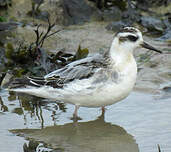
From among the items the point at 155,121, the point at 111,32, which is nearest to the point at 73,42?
the point at 111,32

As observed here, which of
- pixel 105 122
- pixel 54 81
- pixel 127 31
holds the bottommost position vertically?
pixel 105 122

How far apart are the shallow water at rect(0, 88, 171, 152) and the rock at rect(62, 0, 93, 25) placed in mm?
3367

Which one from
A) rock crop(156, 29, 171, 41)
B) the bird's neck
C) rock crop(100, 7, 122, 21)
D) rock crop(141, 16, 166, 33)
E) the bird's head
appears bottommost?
rock crop(156, 29, 171, 41)

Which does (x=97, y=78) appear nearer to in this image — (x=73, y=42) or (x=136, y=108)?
(x=136, y=108)

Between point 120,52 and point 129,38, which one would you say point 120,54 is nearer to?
point 120,52

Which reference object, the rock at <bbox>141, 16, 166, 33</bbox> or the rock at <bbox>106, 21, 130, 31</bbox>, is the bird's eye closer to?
the rock at <bbox>106, 21, 130, 31</bbox>

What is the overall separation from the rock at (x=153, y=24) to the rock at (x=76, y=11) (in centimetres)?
120

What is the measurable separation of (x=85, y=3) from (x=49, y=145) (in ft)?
18.2

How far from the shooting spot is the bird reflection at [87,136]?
5637 millimetres

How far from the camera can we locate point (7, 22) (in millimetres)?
9570

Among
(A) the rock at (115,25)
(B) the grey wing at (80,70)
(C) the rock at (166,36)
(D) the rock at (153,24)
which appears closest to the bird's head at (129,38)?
(B) the grey wing at (80,70)

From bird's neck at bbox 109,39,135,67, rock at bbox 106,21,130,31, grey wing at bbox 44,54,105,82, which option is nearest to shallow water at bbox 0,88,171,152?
grey wing at bbox 44,54,105,82

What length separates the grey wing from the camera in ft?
21.5

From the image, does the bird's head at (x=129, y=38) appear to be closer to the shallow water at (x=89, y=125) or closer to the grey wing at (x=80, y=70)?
the grey wing at (x=80, y=70)
